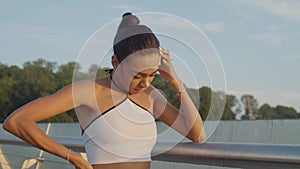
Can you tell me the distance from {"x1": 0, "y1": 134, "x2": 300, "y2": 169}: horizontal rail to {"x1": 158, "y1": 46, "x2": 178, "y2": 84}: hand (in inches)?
10.8

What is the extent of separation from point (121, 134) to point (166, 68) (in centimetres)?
30

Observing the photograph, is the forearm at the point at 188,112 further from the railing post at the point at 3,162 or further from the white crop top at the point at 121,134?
the railing post at the point at 3,162

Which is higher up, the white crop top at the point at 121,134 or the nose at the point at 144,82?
the nose at the point at 144,82

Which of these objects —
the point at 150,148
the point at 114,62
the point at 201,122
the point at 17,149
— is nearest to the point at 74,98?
the point at 114,62

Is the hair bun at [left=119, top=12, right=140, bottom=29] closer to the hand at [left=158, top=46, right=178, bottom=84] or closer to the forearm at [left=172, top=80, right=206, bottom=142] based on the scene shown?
the hand at [left=158, top=46, right=178, bottom=84]

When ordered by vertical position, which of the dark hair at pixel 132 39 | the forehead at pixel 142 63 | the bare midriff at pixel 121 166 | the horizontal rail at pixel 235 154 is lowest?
the bare midriff at pixel 121 166

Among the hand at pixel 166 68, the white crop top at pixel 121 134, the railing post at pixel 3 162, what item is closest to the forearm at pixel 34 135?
the white crop top at pixel 121 134

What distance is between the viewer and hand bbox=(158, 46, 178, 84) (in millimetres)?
2013

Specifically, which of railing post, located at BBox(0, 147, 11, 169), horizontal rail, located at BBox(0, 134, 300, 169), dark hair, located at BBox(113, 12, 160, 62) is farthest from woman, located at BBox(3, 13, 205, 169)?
railing post, located at BBox(0, 147, 11, 169)

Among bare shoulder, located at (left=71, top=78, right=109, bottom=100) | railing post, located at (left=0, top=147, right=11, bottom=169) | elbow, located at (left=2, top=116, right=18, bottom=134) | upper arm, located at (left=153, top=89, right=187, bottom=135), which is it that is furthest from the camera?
railing post, located at (left=0, top=147, right=11, bottom=169)

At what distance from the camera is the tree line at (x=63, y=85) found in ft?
6.89

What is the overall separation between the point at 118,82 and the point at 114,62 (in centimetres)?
8

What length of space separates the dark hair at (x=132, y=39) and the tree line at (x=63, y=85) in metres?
0.14

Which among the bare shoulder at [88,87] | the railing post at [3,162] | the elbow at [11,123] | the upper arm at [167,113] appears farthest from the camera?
the railing post at [3,162]
